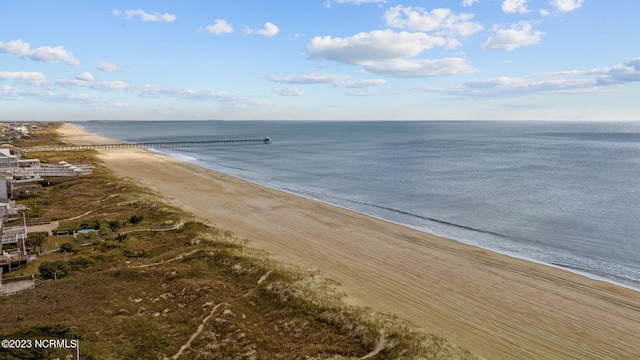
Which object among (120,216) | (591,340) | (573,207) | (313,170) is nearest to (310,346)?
(591,340)

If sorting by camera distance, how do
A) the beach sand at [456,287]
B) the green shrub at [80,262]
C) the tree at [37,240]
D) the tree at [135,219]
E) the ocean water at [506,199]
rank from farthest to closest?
the tree at [135,219] < the ocean water at [506,199] < the tree at [37,240] < the green shrub at [80,262] < the beach sand at [456,287]

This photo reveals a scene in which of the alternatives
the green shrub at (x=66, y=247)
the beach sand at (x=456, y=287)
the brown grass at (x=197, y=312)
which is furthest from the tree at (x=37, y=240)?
the beach sand at (x=456, y=287)

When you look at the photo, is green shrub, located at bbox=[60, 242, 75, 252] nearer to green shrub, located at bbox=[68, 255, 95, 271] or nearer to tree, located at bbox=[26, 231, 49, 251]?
tree, located at bbox=[26, 231, 49, 251]

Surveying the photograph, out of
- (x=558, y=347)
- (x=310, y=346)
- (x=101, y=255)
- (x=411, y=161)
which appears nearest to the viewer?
(x=310, y=346)

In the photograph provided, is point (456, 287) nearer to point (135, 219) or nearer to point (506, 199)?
point (135, 219)

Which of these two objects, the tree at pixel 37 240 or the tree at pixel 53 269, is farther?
the tree at pixel 37 240

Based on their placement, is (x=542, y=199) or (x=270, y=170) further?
(x=270, y=170)

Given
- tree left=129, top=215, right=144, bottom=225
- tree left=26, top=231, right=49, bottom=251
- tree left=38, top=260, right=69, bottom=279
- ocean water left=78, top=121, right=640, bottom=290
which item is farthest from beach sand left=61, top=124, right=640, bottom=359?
tree left=26, top=231, right=49, bottom=251

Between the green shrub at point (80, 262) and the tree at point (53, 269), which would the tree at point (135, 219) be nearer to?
the green shrub at point (80, 262)

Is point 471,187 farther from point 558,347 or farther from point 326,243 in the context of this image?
point 558,347
